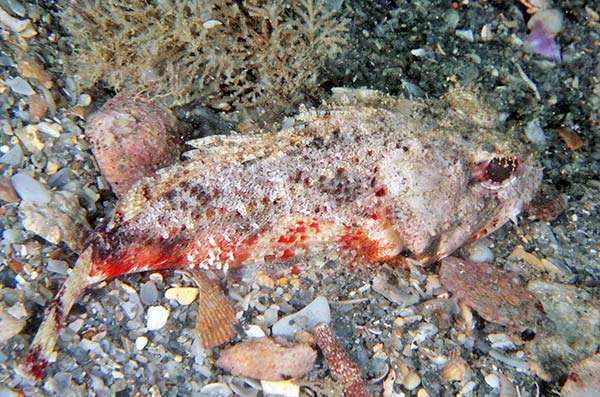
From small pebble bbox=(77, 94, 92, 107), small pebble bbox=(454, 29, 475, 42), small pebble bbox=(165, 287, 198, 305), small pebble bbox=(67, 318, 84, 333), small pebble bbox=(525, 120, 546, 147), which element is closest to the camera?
small pebble bbox=(67, 318, 84, 333)

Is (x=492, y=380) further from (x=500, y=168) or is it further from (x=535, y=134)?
(x=535, y=134)

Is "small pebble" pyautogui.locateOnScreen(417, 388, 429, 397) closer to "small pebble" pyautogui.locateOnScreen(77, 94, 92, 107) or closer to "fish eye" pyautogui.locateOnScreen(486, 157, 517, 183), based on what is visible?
"fish eye" pyautogui.locateOnScreen(486, 157, 517, 183)

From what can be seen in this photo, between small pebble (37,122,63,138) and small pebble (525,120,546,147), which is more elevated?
small pebble (37,122,63,138)

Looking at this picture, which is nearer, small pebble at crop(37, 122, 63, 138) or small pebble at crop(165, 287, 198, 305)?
small pebble at crop(165, 287, 198, 305)

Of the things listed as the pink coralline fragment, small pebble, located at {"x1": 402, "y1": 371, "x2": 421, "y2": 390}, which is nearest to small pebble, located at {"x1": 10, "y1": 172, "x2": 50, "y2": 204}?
small pebble, located at {"x1": 402, "y1": 371, "x2": 421, "y2": 390}

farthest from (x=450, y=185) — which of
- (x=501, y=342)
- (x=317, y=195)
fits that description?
(x=501, y=342)

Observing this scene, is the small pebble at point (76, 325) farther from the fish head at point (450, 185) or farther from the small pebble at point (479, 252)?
the small pebble at point (479, 252)

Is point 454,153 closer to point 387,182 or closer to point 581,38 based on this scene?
point 387,182
